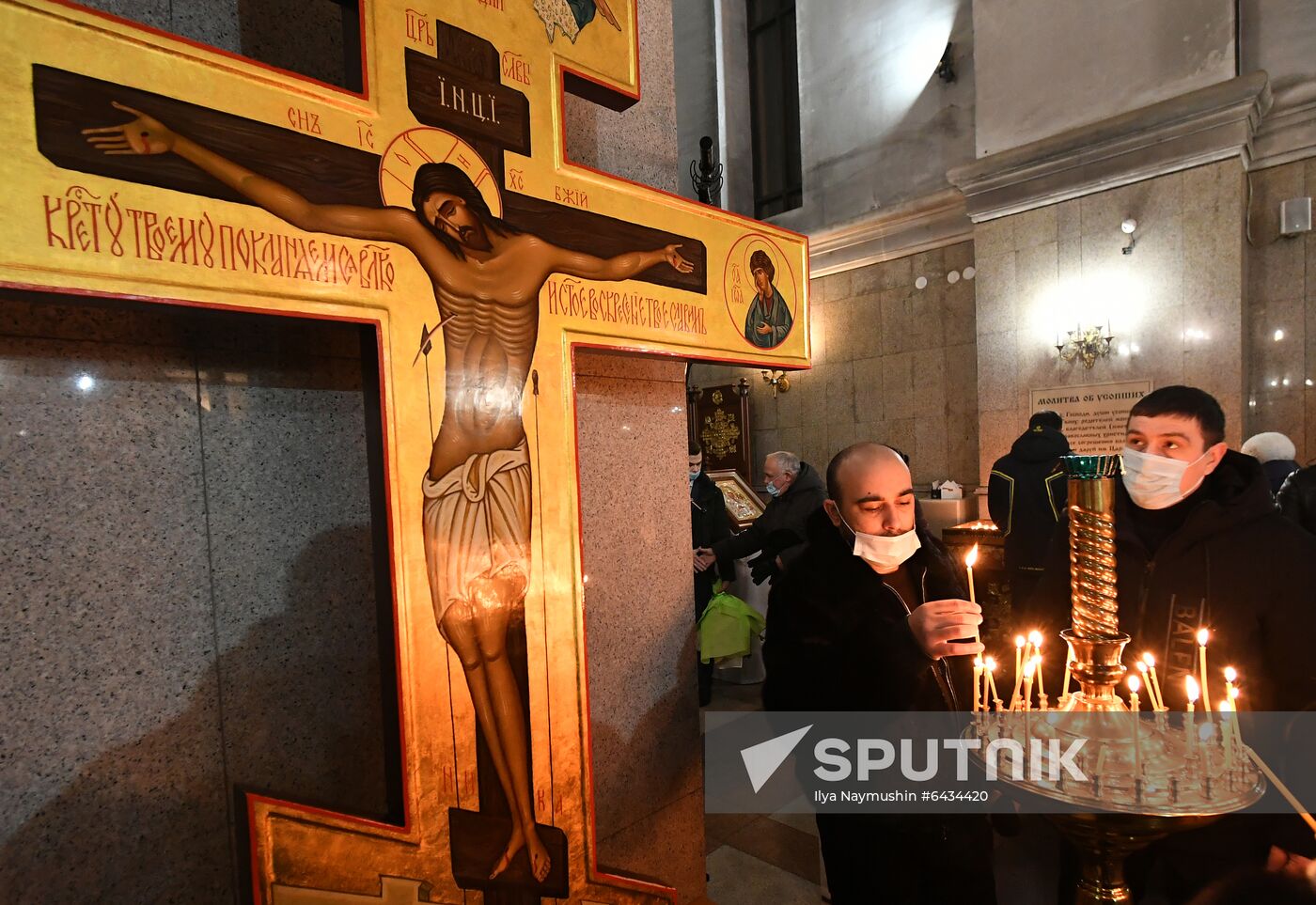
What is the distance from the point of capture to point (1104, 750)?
1343mm

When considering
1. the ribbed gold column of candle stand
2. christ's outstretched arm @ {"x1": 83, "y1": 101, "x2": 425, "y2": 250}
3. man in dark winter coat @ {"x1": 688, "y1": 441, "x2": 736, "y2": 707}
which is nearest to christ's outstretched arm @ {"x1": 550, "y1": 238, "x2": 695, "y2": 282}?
christ's outstretched arm @ {"x1": 83, "y1": 101, "x2": 425, "y2": 250}

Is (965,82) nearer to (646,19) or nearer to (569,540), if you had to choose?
(646,19)

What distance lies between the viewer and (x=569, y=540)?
63.7 inches

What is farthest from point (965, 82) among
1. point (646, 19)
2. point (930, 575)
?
point (930, 575)

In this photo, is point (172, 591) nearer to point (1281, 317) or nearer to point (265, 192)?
point (265, 192)

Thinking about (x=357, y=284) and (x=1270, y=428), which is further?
(x=1270, y=428)

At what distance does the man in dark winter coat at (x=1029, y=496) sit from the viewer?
485 cm

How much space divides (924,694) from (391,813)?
1.45 m

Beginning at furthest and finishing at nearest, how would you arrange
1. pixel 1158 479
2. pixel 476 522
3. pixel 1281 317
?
pixel 1281 317 < pixel 1158 479 < pixel 476 522

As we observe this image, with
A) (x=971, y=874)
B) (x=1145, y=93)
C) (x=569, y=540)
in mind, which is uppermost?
(x=1145, y=93)

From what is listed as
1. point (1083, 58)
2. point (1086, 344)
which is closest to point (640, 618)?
point (1086, 344)

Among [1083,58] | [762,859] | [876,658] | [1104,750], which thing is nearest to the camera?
[1104,750]

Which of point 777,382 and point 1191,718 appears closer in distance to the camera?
point 1191,718

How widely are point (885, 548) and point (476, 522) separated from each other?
3.85 feet
